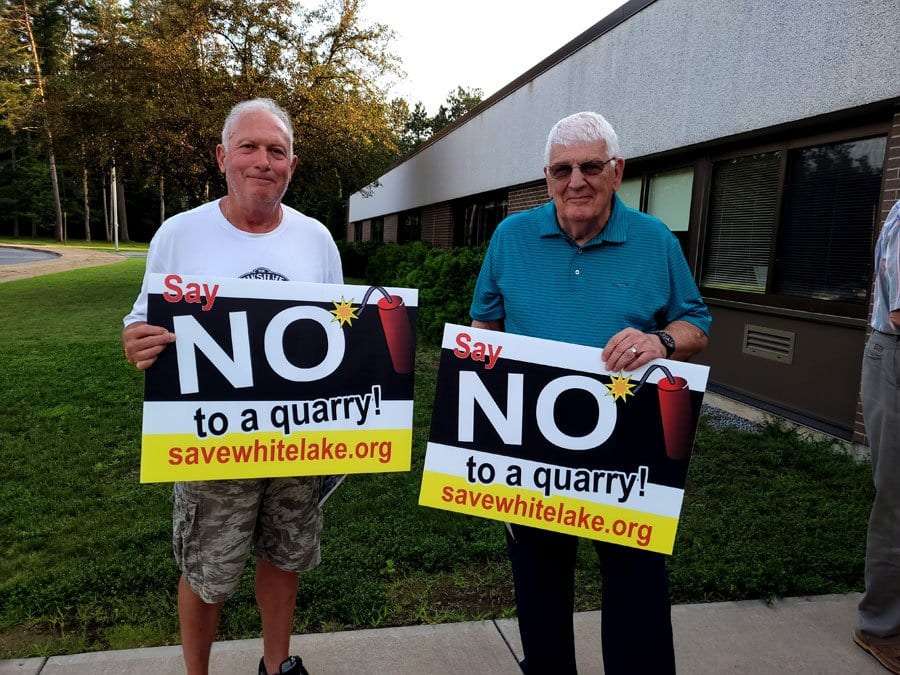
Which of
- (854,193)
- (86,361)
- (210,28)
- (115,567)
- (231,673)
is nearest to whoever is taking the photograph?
(231,673)

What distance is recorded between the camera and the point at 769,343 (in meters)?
6.60

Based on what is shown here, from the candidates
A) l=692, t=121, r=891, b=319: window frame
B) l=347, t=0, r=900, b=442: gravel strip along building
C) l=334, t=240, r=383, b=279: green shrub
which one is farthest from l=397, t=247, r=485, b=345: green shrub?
l=334, t=240, r=383, b=279: green shrub

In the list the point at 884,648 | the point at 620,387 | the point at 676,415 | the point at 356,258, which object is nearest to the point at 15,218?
the point at 356,258

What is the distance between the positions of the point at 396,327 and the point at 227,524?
0.82 meters

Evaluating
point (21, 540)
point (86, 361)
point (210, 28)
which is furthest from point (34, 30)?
point (21, 540)

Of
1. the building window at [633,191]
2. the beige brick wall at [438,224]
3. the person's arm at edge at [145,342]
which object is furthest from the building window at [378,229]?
the person's arm at edge at [145,342]

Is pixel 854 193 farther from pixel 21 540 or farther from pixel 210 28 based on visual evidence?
pixel 210 28

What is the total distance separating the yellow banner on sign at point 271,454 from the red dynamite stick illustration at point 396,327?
241 mm

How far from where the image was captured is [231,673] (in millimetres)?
2426

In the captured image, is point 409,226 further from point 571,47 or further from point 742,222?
point 742,222

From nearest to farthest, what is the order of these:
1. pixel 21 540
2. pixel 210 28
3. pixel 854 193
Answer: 1. pixel 21 540
2. pixel 854 193
3. pixel 210 28

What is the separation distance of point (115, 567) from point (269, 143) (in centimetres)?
230

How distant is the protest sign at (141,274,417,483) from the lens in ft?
6.52

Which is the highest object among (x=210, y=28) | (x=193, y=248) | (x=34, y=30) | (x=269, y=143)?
(x=34, y=30)
